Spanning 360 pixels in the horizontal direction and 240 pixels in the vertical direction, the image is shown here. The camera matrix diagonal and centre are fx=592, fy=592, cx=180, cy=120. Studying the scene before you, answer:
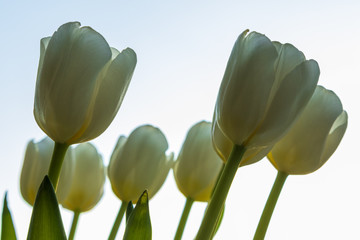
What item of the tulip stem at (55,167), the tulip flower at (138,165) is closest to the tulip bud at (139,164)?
the tulip flower at (138,165)

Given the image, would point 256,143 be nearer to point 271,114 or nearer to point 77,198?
point 271,114

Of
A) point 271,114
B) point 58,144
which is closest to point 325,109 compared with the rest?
point 271,114

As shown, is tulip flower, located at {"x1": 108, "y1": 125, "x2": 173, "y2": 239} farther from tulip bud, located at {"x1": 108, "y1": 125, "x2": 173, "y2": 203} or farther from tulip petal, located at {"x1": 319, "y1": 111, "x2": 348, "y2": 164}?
tulip petal, located at {"x1": 319, "y1": 111, "x2": 348, "y2": 164}

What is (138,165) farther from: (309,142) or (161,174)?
(309,142)

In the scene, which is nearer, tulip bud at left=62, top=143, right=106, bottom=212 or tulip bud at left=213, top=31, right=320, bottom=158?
tulip bud at left=213, top=31, right=320, bottom=158

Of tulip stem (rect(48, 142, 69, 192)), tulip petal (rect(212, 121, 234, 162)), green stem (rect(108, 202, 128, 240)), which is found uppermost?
tulip petal (rect(212, 121, 234, 162))

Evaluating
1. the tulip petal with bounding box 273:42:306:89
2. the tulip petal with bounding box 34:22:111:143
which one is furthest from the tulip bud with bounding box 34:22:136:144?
the tulip petal with bounding box 273:42:306:89
